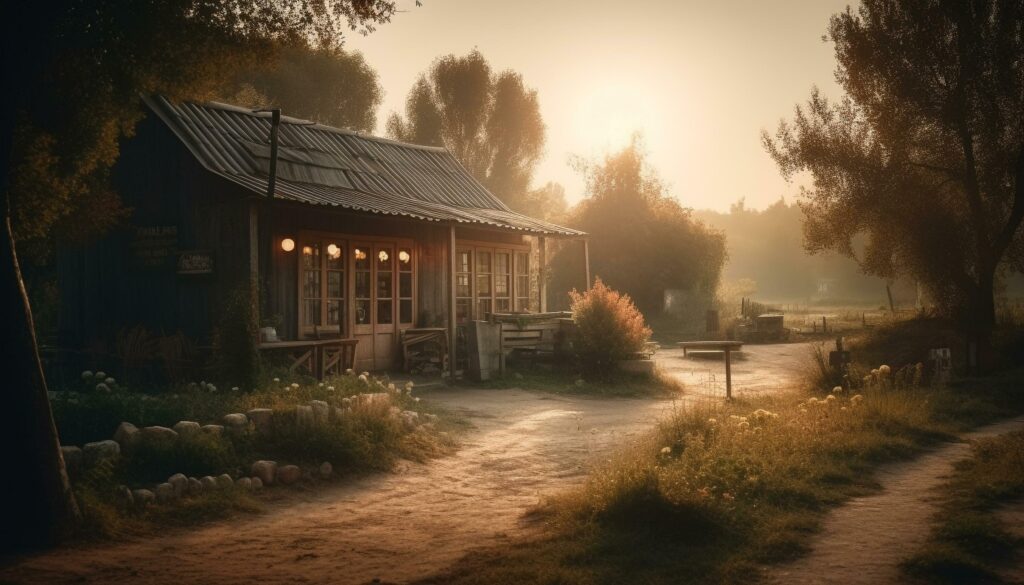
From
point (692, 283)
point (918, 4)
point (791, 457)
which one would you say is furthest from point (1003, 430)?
point (692, 283)

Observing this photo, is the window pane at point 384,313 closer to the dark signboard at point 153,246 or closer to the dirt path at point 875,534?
the dark signboard at point 153,246

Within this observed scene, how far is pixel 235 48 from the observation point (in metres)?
8.91

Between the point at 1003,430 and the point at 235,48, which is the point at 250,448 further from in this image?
the point at 1003,430

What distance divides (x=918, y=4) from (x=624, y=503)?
16910 mm

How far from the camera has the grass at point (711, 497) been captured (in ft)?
16.8

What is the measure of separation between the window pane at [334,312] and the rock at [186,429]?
7397 millimetres

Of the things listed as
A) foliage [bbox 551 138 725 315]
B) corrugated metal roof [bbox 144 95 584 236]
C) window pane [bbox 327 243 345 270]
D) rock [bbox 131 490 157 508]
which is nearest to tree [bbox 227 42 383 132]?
foliage [bbox 551 138 725 315]

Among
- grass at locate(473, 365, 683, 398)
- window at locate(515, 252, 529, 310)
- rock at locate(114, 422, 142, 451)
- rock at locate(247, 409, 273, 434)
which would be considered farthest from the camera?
window at locate(515, 252, 529, 310)

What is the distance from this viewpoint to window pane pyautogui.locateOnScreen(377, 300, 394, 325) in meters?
16.4

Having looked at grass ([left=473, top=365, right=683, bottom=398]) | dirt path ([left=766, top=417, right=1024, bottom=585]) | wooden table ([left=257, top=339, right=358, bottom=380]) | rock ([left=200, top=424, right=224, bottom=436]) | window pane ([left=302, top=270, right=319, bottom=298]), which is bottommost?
dirt path ([left=766, top=417, right=1024, bottom=585])

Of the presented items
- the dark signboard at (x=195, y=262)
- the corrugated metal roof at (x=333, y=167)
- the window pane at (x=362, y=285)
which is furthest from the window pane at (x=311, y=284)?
the dark signboard at (x=195, y=262)

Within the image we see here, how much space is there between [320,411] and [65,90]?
13.5ft

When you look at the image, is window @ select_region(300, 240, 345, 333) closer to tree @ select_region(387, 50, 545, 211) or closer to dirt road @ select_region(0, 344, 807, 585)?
dirt road @ select_region(0, 344, 807, 585)

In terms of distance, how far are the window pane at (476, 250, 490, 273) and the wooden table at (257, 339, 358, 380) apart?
4.98m
